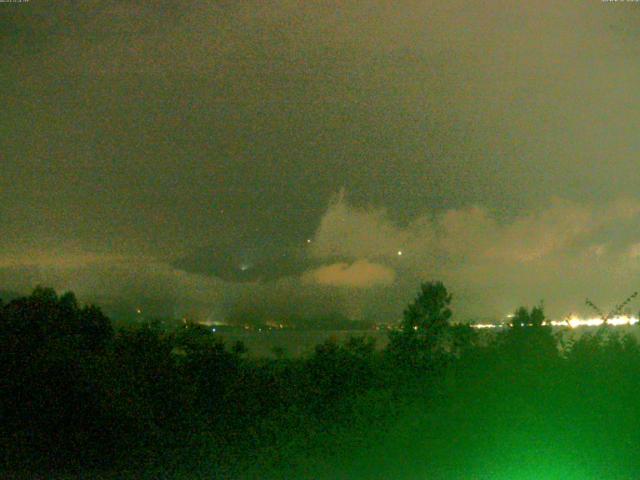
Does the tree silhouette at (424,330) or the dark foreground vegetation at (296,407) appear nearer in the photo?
the dark foreground vegetation at (296,407)

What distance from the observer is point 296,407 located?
39.7ft

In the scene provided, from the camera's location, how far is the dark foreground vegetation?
1030 centimetres

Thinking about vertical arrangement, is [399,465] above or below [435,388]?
below

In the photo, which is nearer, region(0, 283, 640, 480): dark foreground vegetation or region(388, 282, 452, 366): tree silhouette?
region(0, 283, 640, 480): dark foreground vegetation

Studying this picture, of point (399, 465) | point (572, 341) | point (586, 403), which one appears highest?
point (572, 341)

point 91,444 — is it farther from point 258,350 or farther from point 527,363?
point 527,363

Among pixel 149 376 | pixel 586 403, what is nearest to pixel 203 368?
pixel 149 376

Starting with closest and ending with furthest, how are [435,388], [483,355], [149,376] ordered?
1. [149,376]
2. [435,388]
3. [483,355]

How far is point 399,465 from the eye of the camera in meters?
10.2

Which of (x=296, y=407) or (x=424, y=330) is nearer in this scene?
(x=296, y=407)

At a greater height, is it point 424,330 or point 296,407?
point 424,330

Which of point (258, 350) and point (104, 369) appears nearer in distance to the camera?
point (104, 369)

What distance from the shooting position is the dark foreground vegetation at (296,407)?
1030 centimetres

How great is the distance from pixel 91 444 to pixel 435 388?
539cm
